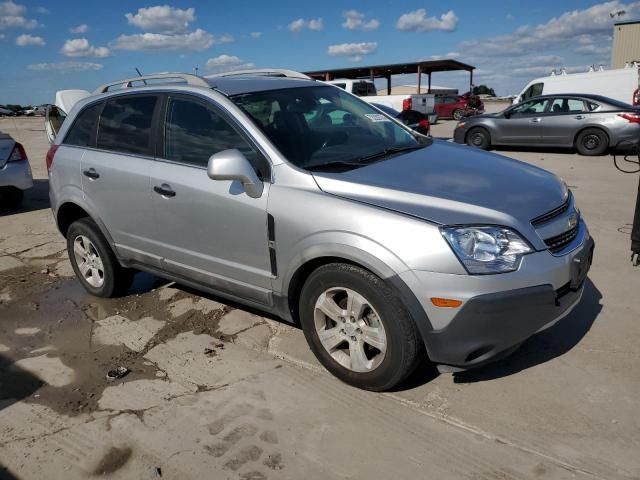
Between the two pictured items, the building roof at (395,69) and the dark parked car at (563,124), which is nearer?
the dark parked car at (563,124)

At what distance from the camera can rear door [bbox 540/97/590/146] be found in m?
12.4

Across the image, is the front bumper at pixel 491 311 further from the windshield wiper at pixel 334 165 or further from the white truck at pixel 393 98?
the white truck at pixel 393 98

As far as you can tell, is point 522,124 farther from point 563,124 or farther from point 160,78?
point 160,78

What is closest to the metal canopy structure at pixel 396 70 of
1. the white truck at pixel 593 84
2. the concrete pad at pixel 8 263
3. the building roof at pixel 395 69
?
the building roof at pixel 395 69

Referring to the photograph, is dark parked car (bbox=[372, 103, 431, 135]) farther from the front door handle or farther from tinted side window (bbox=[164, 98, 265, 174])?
the front door handle

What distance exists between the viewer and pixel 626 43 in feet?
124

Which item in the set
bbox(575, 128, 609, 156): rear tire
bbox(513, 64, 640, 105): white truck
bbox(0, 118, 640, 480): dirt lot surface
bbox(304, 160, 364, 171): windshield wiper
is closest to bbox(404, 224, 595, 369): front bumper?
bbox(0, 118, 640, 480): dirt lot surface

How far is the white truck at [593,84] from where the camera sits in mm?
17078

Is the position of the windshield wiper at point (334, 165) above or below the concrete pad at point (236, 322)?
above

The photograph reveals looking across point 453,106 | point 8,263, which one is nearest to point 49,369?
point 8,263

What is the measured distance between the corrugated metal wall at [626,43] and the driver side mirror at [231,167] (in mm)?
41774

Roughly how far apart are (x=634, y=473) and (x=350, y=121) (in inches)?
110

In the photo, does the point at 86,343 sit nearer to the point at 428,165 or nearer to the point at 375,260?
the point at 375,260

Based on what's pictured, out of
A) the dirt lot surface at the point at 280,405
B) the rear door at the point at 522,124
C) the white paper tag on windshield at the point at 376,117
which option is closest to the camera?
the dirt lot surface at the point at 280,405
